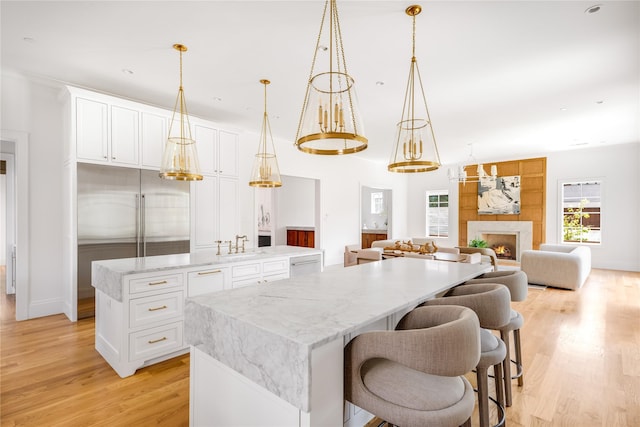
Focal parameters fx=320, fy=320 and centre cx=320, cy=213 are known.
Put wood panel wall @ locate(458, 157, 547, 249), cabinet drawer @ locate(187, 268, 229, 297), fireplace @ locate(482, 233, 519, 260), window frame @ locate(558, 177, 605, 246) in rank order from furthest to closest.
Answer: fireplace @ locate(482, 233, 519, 260), wood panel wall @ locate(458, 157, 547, 249), window frame @ locate(558, 177, 605, 246), cabinet drawer @ locate(187, 268, 229, 297)

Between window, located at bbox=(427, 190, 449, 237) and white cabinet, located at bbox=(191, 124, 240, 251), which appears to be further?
window, located at bbox=(427, 190, 449, 237)

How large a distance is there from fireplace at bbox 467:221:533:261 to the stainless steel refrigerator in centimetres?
774

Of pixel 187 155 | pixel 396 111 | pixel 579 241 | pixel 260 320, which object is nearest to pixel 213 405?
pixel 260 320

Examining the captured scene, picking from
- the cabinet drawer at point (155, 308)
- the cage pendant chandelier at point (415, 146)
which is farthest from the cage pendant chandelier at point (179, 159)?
the cage pendant chandelier at point (415, 146)

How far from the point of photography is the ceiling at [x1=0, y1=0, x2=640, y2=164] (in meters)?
2.54

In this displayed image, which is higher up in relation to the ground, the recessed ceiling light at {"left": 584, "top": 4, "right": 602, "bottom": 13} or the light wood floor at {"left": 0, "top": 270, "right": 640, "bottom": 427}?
the recessed ceiling light at {"left": 584, "top": 4, "right": 602, "bottom": 13}

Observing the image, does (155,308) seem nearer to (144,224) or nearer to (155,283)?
(155,283)

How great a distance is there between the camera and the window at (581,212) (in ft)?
24.7

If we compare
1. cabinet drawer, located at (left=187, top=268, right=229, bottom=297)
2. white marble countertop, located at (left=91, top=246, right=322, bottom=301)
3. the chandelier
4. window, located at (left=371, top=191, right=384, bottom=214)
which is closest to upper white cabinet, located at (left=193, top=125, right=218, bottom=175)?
white marble countertop, located at (left=91, top=246, right=322, bottom=301)

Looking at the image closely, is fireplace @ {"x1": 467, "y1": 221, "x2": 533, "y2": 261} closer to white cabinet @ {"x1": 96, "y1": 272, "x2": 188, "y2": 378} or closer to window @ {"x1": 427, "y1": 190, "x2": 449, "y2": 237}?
window @ {"x1": 427, "y1": 190, "x2": 449, "y2": 237}

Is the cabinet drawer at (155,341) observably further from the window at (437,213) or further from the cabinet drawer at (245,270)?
the window at (437,213)

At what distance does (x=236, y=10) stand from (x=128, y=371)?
2.95 metres

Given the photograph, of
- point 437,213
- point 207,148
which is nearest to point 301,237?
point 207,148

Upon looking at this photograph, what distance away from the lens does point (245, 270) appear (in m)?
3.21
